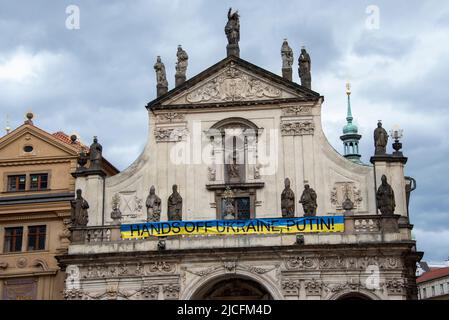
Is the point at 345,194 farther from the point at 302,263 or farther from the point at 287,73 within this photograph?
the point at 287,73

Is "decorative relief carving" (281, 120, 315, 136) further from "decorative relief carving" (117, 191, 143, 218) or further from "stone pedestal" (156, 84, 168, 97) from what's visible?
"decorative relief carving" (117, 191, 143, 218)

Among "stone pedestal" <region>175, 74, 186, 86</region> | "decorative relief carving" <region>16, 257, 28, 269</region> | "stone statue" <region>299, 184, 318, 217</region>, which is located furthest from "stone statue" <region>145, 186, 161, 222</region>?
"decorative relief carving" <region>16, 257, 28, 269</region>

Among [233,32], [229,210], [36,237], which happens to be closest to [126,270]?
[229,210]

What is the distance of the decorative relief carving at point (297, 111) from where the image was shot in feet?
116

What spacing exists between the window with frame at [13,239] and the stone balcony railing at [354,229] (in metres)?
5.68

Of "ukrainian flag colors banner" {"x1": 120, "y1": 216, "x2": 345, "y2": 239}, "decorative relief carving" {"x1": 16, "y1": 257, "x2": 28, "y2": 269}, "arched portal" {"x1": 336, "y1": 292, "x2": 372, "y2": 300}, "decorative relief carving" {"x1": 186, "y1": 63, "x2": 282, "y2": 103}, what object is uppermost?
"decorative relief carving" {"x1": 186, "y1": 63, "x2": 282, "y2": 103}

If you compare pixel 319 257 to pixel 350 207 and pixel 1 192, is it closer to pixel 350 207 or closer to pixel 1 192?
pixel 350 207

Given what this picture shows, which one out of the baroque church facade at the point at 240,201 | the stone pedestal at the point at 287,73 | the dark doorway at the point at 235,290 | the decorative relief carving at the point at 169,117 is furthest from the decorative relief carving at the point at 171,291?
the stone pedestal at the point at 287,73

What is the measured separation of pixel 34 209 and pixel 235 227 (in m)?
10.6

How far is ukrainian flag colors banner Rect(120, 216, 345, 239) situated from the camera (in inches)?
1249

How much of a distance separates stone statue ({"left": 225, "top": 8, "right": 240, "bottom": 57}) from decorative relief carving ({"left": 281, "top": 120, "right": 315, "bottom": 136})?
4328 millimetres
